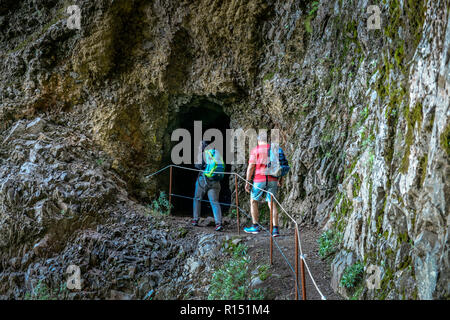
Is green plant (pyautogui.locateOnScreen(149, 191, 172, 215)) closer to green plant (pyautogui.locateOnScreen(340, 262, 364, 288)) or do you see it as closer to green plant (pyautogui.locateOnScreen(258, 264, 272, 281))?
green plant (pyautogui.locateOnScreen(258, 264, 272, 281))

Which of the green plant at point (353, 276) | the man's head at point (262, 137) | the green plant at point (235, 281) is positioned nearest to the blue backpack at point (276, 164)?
the man's head at point (262, 137)

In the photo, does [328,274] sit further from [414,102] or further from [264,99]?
[264,99]

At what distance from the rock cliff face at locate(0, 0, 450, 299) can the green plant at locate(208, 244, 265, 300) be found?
114 cm

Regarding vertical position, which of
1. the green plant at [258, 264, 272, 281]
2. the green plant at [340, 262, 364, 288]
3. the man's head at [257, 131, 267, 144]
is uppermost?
the man's head at [257, 131, 267, 144]

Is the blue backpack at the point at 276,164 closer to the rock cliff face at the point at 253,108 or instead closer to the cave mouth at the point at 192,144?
the rock cliff face at the point at 253,108

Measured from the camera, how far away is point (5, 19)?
8.99 metres

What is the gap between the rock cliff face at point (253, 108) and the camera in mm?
3537

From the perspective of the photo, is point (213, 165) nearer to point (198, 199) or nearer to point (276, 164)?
point (198, 199)

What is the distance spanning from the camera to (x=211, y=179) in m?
7.28

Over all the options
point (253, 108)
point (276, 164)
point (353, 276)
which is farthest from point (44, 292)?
point (253, 108)

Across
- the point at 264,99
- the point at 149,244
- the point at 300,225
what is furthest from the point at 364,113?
the point at 149,244

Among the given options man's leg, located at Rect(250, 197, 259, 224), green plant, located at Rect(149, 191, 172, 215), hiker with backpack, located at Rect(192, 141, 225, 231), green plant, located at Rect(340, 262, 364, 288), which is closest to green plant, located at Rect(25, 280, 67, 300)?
hiker with backpack, located at Rect(192, 141, 225, 231)

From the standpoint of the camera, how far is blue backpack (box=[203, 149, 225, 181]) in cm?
715
